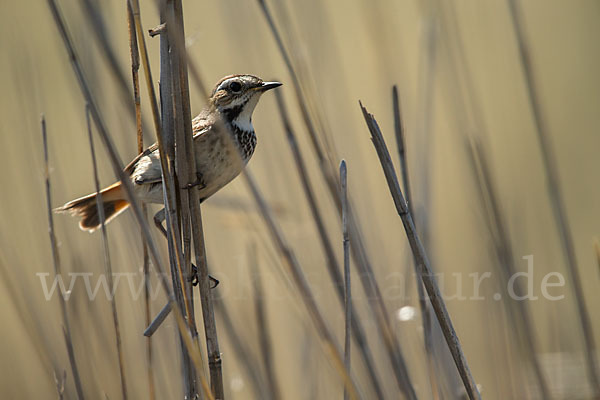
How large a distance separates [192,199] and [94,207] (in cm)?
120

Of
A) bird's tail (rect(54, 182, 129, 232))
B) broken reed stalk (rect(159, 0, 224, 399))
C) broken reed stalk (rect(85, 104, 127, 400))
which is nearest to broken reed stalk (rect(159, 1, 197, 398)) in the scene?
broken reed stalk (rect(159, 0, 224, 399))

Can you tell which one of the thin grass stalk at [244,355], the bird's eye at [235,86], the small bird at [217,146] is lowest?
the thin grass stalk at [244,355]

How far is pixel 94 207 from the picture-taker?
9.11 feet

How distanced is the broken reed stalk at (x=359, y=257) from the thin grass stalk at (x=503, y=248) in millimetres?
523

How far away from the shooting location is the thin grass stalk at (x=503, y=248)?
226cm

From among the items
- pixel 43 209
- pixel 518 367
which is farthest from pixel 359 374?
pixel 43 209

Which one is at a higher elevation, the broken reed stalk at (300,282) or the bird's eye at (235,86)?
the bird's eye at (235,86)

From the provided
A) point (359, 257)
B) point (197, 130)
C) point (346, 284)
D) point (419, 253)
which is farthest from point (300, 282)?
point (197, 130)

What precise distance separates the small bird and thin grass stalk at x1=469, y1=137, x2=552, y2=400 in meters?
0.77

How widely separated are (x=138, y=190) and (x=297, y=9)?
1079mm

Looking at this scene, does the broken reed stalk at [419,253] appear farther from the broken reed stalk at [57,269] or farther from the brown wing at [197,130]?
the broken reed stalk at [57,269]

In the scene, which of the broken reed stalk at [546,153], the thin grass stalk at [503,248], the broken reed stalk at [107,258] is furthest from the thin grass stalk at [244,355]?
the broken reed stalk at [546,153]

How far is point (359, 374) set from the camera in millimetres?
2693

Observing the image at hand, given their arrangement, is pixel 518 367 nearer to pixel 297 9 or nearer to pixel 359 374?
pixel 359 374
